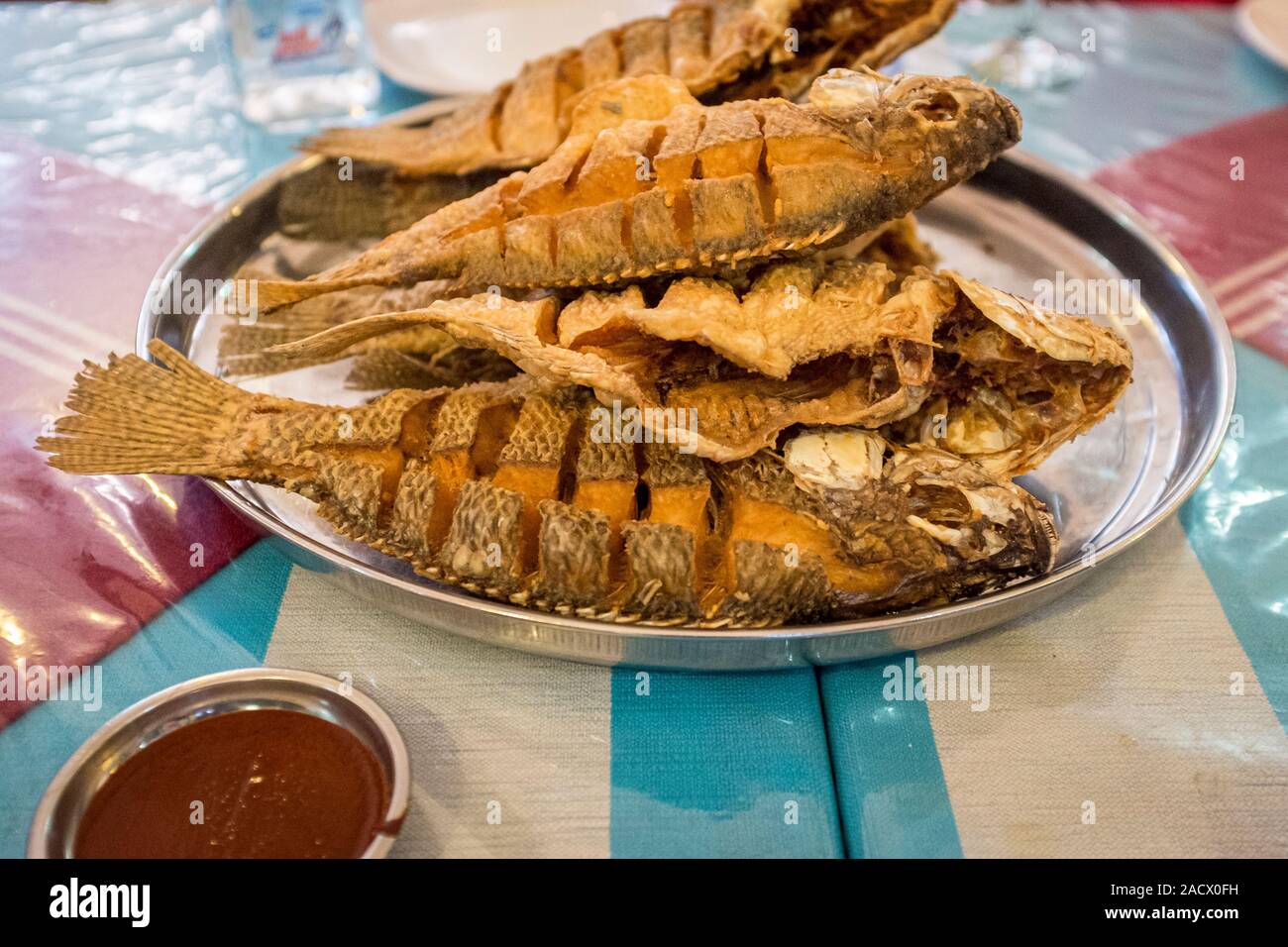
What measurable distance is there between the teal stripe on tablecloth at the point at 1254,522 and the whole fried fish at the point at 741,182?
71 centimetres

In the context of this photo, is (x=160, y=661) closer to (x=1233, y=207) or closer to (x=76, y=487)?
(x=76, y=487)

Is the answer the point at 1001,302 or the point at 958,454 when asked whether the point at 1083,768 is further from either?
the point at 1001,302

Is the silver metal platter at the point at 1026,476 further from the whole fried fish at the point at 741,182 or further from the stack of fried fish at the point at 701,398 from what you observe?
the whole fried fish at the point at 741,182

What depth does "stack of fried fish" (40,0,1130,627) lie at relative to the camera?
4.24 ft

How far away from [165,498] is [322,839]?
0.76m

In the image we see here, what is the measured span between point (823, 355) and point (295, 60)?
1.87 m

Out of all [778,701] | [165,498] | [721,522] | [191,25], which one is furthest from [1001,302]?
[191,25]

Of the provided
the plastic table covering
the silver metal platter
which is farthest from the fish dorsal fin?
the plastic table covering

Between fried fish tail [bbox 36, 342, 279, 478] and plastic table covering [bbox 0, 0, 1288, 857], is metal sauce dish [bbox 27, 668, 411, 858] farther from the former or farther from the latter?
fried fish tail [bbox 36, 342, 279, 478]

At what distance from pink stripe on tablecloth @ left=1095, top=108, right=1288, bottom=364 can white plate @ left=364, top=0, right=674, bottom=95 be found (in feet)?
4.43

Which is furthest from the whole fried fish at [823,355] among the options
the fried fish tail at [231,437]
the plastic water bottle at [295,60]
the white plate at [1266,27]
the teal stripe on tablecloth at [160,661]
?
the white plate at [1266,27]

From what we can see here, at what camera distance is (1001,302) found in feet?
4.46

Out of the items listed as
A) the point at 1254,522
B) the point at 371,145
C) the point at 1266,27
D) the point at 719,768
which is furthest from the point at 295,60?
the point at 1266,27

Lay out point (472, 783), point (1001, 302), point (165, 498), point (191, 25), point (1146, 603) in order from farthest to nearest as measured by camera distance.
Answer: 1. point (191, 25)
2. point (165, 498)
3. point (1146, 603)
4. point (1001, 302)
5. point (472, 783)
